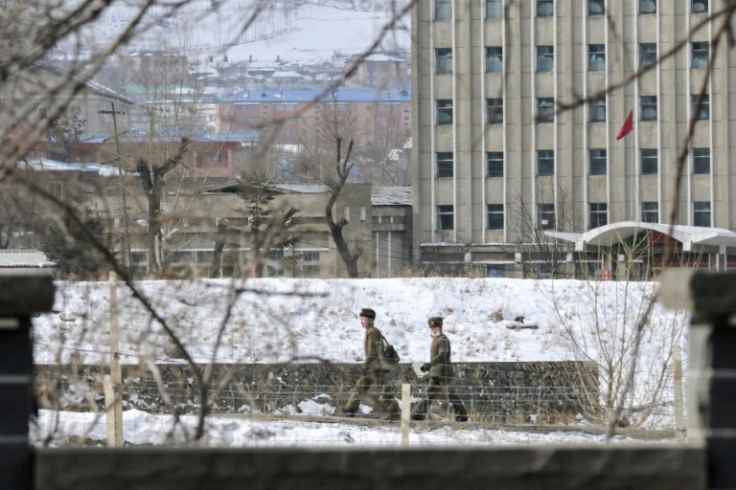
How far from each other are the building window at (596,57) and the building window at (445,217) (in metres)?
9.87

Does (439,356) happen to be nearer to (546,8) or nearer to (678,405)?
(678,405)

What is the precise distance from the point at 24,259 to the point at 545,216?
30.8 m

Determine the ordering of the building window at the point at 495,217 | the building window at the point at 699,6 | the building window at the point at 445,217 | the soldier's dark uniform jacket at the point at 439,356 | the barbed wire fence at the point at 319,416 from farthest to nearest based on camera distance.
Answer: the building window at the point at 445,217, the building window at the point at 495,217, the building window at the point at 699,6, the soldier's dark uniform jacket at the point at 439,356, the barbed wire fence at the point at 319,416

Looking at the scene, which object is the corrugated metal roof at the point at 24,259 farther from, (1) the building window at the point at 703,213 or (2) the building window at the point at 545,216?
(1) the building window at the point at 703,213

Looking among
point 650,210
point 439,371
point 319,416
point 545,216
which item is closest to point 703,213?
point 650,210

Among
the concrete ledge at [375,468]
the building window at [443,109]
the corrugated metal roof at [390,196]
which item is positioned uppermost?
the building window at [443,109]

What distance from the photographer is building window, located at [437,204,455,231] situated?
5797 centimetres

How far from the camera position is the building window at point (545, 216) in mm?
55866

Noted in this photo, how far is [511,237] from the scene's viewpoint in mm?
56656

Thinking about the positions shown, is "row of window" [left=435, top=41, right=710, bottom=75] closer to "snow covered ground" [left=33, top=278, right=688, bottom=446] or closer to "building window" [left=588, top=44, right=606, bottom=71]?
"building window" [left=588, top=44, right=606, bottom=71]

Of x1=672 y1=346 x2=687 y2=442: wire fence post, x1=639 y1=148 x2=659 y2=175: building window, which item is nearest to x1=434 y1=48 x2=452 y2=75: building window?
x1=639 y1=148 x2=659 y2=175: building window

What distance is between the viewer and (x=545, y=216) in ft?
185

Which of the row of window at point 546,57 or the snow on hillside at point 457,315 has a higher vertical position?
the row of window at point 546,57

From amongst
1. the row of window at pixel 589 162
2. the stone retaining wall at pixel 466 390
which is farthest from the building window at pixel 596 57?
the stone retaining wall at pixel 466 390
